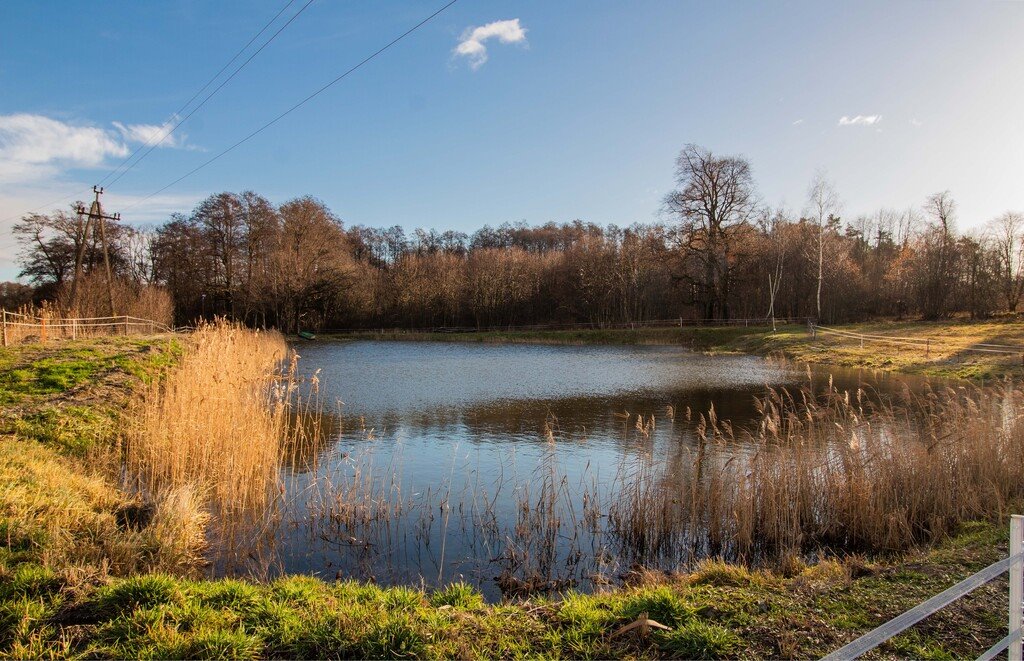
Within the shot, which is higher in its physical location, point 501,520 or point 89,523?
point 89,523

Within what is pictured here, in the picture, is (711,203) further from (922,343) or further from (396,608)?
(396,608)

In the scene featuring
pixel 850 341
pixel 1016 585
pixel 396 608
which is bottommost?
pixel 396 608

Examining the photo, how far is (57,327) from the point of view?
2170 cm

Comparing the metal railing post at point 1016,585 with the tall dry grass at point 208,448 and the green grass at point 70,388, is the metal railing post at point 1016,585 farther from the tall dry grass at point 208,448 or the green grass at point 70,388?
the green grass at point 70,388

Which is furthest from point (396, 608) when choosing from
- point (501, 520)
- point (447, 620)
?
point (501, 520)

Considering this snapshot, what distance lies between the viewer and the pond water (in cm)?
622

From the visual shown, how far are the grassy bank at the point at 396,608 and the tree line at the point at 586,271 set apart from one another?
128 feet

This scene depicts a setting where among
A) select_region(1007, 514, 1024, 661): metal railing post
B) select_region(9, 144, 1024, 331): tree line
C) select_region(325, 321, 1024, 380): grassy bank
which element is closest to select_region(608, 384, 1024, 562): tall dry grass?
select_region(1007, 514, 1024, 661): metal railing post

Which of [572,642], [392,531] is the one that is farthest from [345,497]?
[572,642]

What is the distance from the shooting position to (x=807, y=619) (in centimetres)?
398

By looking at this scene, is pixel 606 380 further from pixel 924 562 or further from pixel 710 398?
pixel 924 562

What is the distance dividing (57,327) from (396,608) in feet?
78.8

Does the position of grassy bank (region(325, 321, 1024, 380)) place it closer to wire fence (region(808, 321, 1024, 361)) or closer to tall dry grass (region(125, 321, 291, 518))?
wire fence (region(808, 321, 1024, 361))

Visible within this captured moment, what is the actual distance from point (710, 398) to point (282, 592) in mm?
15452
